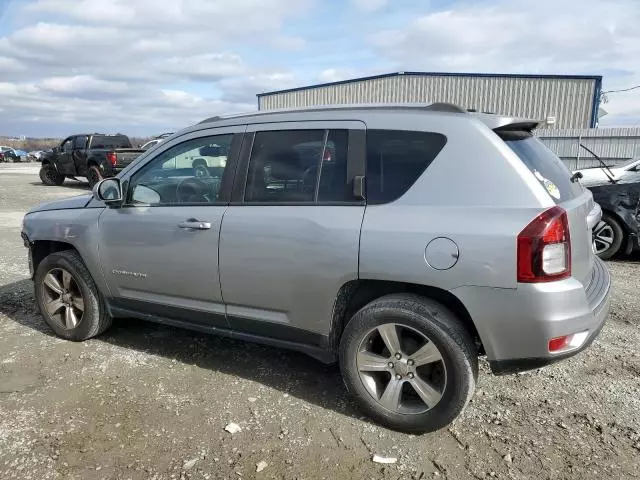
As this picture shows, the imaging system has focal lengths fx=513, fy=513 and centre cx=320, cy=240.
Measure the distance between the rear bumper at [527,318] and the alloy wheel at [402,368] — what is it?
0.31m

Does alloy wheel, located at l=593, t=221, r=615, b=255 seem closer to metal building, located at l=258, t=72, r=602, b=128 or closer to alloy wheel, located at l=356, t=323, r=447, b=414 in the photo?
alloy wheel, located at l=356, t=323, r=447, b=414

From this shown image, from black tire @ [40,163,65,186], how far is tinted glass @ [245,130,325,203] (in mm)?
18607

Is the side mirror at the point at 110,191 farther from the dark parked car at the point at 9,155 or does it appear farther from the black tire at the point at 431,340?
the dark parked car at the point at 9,155

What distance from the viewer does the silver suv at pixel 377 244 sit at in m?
2.62

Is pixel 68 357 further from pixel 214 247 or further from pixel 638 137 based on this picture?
pixel 638 137

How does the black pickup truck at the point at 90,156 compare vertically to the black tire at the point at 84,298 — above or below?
above

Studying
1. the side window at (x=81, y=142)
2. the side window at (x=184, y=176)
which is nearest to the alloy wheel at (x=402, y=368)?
the side window at (x=184, y=176)

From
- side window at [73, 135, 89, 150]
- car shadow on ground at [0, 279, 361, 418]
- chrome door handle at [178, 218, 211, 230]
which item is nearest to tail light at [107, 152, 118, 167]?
side window at [73, 135, 89, 150]

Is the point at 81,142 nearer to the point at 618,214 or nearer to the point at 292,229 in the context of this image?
the point at 618,214

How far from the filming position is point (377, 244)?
282 centimetres

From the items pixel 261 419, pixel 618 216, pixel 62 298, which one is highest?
pixel 618 216

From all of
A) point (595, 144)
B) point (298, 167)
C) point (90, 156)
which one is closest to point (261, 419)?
point (298, 167)

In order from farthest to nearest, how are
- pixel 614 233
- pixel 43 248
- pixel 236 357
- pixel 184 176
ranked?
pixel 614 233 < pixel 43 248 < pixel 236 357 < pixel 184 176

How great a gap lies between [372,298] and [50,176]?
19833 millimetres
